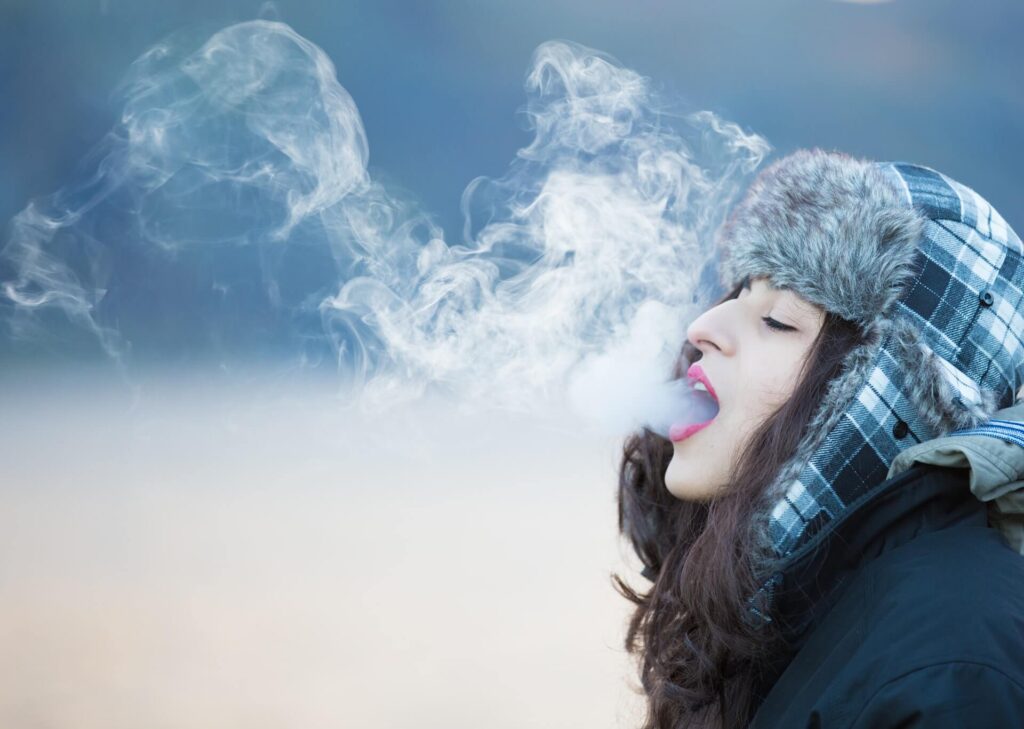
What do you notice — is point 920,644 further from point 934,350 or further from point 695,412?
point 695,412

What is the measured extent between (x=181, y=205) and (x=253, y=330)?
0.33m

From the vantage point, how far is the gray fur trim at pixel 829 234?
3.35ft

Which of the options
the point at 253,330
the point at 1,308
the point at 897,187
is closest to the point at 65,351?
the point at 1,308

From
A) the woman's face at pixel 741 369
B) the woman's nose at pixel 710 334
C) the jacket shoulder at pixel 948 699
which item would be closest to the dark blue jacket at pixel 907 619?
the jacket shoulder at pixel 948 699

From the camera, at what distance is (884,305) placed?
1.01 m

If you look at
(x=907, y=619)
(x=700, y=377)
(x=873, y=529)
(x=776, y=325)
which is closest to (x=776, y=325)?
(x=776, y=325)

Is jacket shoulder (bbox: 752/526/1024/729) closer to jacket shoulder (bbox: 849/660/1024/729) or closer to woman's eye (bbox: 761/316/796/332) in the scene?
jacket shoulder (bbox: 849/660/1024/729)

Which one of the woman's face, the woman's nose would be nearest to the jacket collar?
the woman's face

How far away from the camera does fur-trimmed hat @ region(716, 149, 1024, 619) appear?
0.97 metres

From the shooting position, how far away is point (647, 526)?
1.34 meters

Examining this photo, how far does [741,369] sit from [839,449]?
5.8 inches

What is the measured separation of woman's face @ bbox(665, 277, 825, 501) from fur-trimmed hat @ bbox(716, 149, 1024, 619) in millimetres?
30

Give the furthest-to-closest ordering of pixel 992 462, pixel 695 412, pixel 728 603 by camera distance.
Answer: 1. pixel 695 412
2. pixel 728 603
3. pixel 992 462

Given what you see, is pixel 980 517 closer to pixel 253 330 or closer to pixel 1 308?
pixel 253 330
